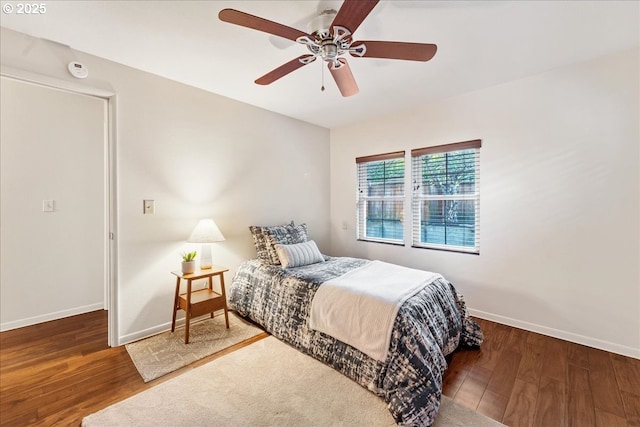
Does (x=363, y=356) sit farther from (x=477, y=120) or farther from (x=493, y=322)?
(x=477, y=120)

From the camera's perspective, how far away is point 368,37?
195cm

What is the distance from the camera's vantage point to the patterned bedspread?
154cm

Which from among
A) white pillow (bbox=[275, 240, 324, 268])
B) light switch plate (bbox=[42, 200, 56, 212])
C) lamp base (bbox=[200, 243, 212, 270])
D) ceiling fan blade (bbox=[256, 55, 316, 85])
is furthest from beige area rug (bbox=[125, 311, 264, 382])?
ceiling fan blade (bbox=[256, 55, 316, 85])

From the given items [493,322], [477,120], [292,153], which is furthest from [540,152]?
[292,153]

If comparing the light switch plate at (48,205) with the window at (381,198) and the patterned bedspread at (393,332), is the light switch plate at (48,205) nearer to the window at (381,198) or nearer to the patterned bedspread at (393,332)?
the patterned bedspread at (393,332)

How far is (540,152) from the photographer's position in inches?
101

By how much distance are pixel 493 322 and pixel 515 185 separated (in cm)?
143

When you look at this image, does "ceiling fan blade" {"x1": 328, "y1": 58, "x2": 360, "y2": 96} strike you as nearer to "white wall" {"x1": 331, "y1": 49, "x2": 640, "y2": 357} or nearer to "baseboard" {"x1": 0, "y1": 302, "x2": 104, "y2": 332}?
"white wall" {"x1": 331, "y1": 49, "x2": 640, "y2": 357}

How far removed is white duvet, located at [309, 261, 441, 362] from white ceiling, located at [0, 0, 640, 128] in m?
1.84

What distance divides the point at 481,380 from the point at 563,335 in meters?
1.22

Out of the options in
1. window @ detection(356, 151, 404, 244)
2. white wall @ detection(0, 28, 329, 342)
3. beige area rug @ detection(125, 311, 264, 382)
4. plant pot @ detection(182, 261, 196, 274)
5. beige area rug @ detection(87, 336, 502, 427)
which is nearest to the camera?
beige area rug @ detection(87, 336, 502, 427)

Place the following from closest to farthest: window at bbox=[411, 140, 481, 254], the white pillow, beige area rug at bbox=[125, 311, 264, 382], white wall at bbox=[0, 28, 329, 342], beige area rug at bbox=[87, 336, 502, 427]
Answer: beige area rug at bbox=[87, 336, 502, 427] < beige area rug at bbox=[125, 311, 264, 382] < white wall at bbox=[0, 28, 329, 342] < the white pillow < window at bbox=[411, 140, 481, 254]

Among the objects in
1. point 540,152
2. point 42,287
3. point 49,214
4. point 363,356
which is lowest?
point 363,356

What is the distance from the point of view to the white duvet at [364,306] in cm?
173
